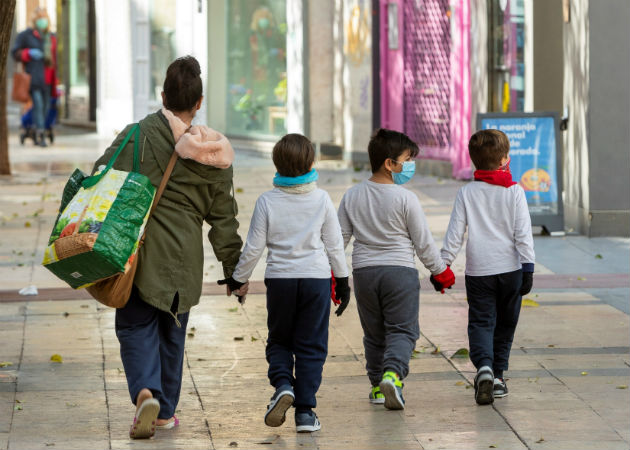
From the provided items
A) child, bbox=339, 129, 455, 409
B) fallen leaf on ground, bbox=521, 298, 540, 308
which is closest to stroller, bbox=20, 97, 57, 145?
fallen leaf on ground, bbox=521, 298, 540, 308

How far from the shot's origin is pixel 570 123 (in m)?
12.1

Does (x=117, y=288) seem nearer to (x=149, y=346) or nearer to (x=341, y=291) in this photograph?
(x=149, y=346)

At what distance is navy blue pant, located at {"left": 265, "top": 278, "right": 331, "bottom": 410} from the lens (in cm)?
540

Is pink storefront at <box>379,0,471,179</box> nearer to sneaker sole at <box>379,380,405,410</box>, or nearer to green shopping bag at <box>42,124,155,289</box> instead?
sneaker sole at <box>379,380,405,410</box>

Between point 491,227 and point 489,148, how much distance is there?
0.39m

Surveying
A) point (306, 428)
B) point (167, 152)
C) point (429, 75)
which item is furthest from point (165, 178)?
point (429, 75)

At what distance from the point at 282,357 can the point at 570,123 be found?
7264 millimetres

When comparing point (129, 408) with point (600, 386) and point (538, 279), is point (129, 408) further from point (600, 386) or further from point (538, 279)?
point (538, 279)

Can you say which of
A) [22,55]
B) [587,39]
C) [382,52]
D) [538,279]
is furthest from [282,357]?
[22,55]

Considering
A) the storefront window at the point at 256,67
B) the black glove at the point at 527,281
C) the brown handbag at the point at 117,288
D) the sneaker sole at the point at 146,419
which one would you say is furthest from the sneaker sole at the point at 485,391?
the storefront window at the point at 256,67

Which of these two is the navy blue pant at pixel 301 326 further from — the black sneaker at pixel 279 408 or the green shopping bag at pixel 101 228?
the green shopping bag at pixel 101 228

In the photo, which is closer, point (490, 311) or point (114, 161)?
point (114, 161)

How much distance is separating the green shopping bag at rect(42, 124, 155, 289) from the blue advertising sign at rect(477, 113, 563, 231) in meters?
7.14

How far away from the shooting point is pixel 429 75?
58.6 ft
